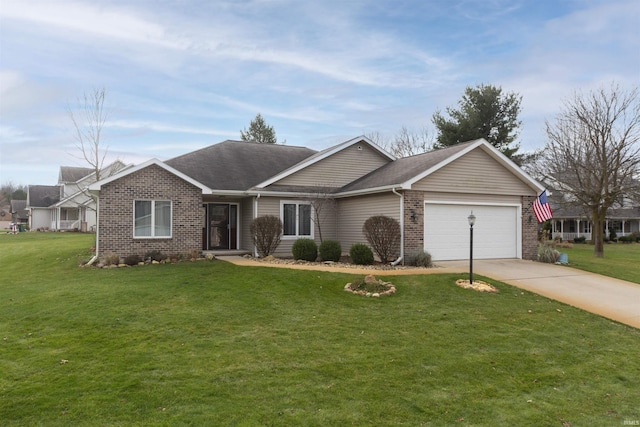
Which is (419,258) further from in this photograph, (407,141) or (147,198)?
(407,141)

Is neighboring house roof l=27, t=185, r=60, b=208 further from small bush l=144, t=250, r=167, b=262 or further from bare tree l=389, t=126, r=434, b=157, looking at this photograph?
small bush l=144, t=250, r=167, b=262

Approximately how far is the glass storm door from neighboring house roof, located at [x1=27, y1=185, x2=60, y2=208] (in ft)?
113

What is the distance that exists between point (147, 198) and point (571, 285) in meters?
13.2

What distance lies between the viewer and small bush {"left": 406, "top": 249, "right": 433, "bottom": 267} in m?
13.8

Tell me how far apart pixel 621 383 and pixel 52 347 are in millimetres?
8025

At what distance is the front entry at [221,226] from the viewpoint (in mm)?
17766

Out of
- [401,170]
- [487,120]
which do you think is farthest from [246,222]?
[487,120]

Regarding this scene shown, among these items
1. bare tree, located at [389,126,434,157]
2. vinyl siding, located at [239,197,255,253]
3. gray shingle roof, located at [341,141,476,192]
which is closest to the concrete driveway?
gray shingle roof, located at [341,141,476,192]

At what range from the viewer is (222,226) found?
18.0 m

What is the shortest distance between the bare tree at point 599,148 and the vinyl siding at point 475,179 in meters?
10.8

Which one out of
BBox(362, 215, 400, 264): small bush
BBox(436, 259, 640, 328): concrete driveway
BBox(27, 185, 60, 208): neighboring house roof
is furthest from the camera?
BBox(27, 185, 60, 208): neighboring house roof

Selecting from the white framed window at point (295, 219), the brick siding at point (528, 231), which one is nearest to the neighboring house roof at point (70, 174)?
the white framed window at point (295, 219)

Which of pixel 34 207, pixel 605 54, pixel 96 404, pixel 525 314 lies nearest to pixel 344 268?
pixel 525 314

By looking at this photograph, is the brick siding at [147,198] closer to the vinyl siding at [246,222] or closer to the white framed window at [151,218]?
the white framed window at [151,218]
